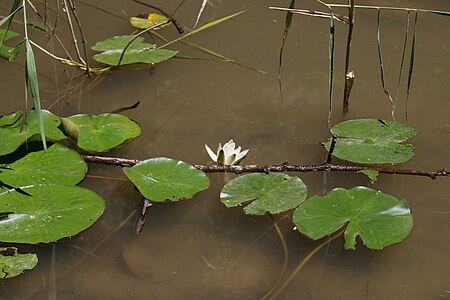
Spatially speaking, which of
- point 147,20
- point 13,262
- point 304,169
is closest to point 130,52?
point 147,20

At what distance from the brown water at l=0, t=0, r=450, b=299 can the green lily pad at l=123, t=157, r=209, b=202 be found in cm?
7

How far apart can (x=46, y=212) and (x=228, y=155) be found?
54cm

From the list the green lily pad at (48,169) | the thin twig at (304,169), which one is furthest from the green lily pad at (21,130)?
the thin twig at (304,169)

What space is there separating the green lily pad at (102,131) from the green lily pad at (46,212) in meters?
0.19

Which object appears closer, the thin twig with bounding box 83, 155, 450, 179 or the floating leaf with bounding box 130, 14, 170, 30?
the thin twig with bounding box 83, 155, 450, 179

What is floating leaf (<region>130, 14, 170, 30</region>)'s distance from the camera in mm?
2836

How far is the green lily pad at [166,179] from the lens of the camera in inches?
79.7

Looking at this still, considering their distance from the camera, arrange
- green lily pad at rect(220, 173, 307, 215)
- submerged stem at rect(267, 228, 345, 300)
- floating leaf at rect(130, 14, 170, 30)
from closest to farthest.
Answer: submerged stem at rect(267, 228, 345, 300)
green lily pad at rect(220, 173, 307, 215)
floating leaf at rect(130, 14, 170, 30)

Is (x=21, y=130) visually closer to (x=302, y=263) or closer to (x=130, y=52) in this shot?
(x=130, y=52)

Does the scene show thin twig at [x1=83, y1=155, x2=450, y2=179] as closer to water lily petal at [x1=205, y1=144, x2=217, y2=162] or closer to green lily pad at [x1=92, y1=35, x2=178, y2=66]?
water lily petal at [x1=205, y1=144, x2=217, y2=162]

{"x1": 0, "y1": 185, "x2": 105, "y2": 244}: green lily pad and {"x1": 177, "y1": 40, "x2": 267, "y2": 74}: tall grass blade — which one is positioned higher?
{"x1": 177, "y1": 40, "x2": 267, "y2": 74}: tall grass blade

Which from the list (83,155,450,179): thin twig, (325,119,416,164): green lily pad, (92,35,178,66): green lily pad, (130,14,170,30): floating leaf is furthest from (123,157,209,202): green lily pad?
(130,14,170,30): floating leaf

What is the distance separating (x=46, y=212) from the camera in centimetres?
196

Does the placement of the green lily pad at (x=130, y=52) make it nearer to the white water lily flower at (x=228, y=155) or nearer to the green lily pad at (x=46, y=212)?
the white water lily flower at (x=228, y=155)
